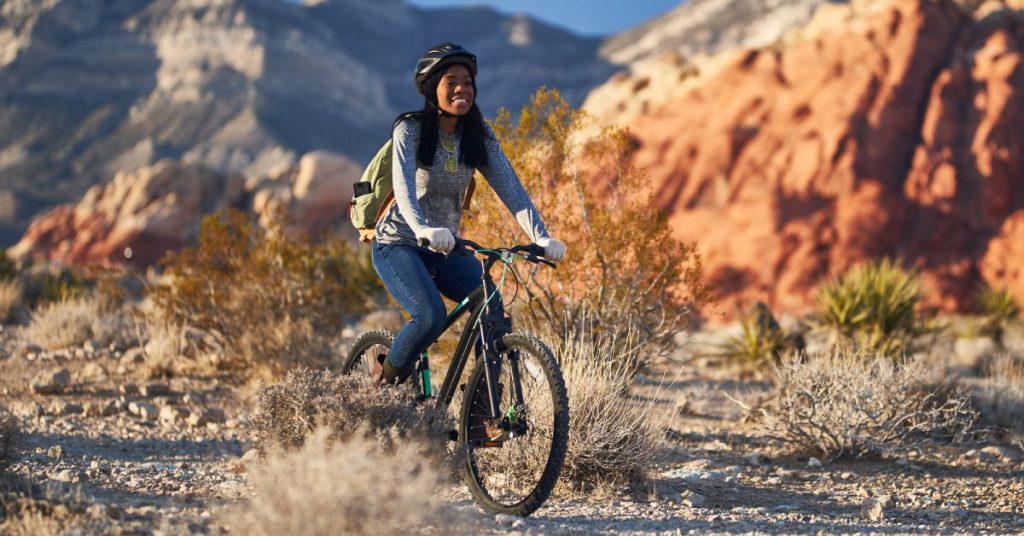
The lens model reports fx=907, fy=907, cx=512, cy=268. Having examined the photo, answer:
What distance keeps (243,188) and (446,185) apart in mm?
30506

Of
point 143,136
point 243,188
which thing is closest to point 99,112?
point 143,136

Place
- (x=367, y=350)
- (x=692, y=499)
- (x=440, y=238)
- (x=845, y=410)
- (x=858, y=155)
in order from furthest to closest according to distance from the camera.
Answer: (x=858, y=155), (x=845, y=410), (x=367, y=350), (x=692, y=499), (x=440, y=238)

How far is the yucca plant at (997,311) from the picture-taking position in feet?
49.8

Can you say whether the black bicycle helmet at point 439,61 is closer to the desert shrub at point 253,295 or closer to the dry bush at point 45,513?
the dry bush at point 45,513

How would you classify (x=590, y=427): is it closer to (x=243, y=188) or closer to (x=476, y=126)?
(x=476, y=126)

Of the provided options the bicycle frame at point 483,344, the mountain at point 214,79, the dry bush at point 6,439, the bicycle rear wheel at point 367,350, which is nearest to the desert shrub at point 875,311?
the bicycle rear wheel at point 367,350

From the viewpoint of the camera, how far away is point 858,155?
67.6 feet

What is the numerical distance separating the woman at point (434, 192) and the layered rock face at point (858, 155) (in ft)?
49.2

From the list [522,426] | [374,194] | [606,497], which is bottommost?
[606,497]

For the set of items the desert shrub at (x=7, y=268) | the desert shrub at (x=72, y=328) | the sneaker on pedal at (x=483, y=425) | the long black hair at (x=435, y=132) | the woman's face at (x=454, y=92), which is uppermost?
the desert shrub at (x=7, y=268)

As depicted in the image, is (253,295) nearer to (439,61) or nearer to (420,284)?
(420,284)

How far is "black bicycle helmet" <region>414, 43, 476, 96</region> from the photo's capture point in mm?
4141

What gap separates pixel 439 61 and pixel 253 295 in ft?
18.2

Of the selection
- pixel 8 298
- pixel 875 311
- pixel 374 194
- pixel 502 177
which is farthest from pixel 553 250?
pixel 8 298
